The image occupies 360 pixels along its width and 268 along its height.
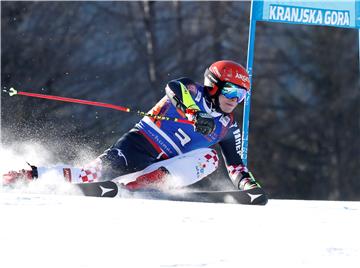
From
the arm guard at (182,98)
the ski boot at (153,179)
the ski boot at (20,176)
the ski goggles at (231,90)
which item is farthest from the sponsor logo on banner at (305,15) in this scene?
the ski boot at (20,176)

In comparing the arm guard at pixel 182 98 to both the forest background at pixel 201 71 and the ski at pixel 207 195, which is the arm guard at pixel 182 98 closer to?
the ski at pixel 207 195

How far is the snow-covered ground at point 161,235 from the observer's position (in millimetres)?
4570

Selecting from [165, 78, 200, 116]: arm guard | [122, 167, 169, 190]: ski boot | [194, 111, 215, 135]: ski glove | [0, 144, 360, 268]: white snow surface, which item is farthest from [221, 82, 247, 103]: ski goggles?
[0, 144, 360, 268]: white snow surface

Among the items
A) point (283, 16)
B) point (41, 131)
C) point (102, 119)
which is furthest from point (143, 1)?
point (283, 16)

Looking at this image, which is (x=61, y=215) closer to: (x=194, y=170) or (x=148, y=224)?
(x=148, y=224)

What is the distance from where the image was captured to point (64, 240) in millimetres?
4805

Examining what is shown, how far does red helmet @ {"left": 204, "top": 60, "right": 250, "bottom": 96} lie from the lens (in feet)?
23.2

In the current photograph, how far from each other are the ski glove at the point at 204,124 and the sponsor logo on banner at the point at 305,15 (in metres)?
1.91

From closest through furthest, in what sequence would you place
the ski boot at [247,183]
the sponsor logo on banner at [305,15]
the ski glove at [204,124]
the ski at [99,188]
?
the ski at [99,188] → the ski glove at [204,124] → the ski boot at [247,183] → the sponsor logo on banner at [305,15]

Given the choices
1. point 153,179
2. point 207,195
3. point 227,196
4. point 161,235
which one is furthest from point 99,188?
point 161,235

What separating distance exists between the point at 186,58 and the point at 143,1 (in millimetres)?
1796

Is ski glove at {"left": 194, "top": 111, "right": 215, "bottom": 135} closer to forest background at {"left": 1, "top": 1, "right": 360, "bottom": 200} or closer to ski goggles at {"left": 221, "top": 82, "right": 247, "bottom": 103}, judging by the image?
ski goggles at {"left": 221, "top": 82, "right": 247, "bottom": 103}

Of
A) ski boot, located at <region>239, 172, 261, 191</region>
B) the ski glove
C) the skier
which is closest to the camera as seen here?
the ski glove

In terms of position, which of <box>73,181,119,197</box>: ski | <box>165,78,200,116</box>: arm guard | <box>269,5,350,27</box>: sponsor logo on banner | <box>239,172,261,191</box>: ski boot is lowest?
<box>239,172,261,191</box>: ski boot
